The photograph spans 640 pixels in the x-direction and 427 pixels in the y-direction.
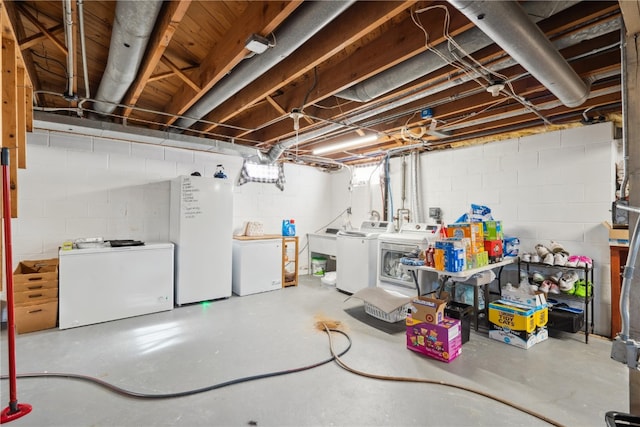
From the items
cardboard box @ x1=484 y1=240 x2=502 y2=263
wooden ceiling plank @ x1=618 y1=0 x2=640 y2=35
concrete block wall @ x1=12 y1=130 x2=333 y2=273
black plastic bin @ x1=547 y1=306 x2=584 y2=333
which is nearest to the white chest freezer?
concrete block wall @ x1=12 y1=130 x2=333 y2=273

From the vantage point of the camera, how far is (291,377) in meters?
2.30

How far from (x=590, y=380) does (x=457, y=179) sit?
275cm

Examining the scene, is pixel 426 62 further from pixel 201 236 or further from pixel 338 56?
pixel 201 236

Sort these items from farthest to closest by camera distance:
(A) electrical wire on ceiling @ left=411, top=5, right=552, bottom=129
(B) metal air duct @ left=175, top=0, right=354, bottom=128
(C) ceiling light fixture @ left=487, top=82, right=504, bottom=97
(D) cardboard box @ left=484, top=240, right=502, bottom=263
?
(D) cardboard box @ left=484, top=240, right=502, bottom=263 < (C) ceiling light fixture @ left=487, top=82, right=504, bottom=97 < (A) electrical wire on ceiling @ left=411, top=5, right=552, bottom=129 < (B) metal air duct @ left=175, top=0, right=354, bottom=128

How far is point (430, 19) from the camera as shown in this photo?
1844mm

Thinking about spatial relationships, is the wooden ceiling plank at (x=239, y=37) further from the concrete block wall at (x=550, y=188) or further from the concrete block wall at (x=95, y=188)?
the concrete block wall at (x=550, y=188)

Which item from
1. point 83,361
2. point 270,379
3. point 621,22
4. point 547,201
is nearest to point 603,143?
point 547,201

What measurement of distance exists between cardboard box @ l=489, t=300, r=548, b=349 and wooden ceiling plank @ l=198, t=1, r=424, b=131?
260 centimetres

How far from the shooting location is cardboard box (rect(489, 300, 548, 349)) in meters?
2.85

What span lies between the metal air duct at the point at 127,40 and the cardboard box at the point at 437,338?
302 cm

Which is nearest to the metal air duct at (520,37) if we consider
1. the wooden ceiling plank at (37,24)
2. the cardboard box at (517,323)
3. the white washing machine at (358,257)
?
the cardboard box at (517,323)

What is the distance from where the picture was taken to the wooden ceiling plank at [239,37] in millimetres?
1631

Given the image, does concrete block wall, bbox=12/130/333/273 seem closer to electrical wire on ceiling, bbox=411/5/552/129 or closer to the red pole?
the red pole

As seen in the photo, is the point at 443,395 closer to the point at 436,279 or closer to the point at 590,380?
the point at 590,380
